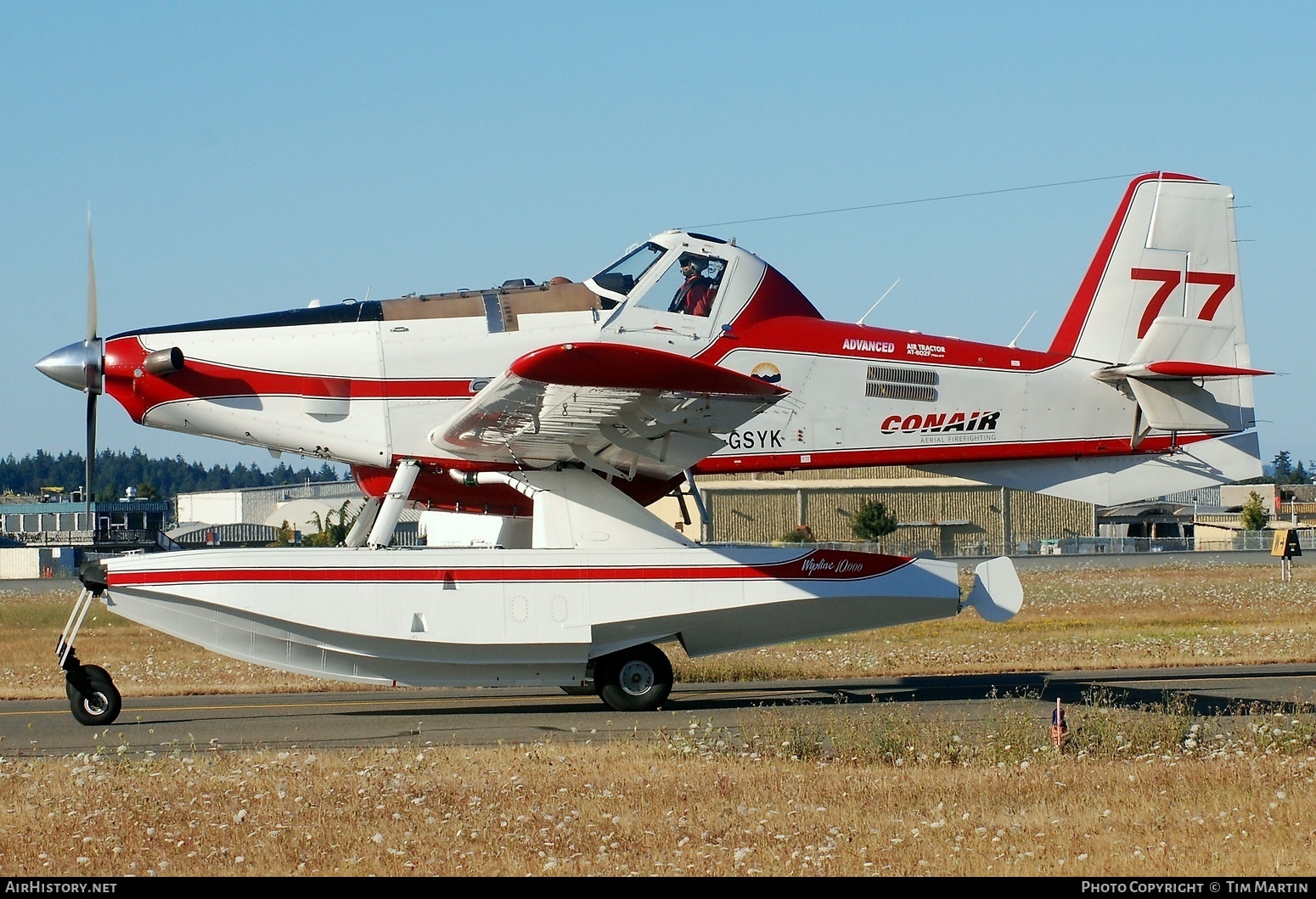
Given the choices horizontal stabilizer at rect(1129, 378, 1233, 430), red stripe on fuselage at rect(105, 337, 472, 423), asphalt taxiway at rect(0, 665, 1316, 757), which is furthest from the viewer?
horizontal stabilizer at rect(1129, 378, 1233, 430)

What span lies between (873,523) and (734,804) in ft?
161

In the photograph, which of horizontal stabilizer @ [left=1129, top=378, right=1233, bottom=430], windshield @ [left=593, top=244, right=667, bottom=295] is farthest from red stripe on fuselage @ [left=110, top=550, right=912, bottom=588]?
horizontal stabilizer @ [left=1129, top=378, right=1233, bottom=430]

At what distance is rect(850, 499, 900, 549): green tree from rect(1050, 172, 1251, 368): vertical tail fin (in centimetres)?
4135

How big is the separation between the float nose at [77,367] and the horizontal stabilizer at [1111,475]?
27.2 feet

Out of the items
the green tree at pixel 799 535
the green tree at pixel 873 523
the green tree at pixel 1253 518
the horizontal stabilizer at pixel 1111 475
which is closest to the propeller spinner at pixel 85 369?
the horizontal stabilizer at pixel 1111 475

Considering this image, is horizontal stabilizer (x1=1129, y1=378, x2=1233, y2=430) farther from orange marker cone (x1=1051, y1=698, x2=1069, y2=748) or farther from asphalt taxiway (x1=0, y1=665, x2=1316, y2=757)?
orange marker cone (x1=1051, y1=698, x2=1069, y2=748)

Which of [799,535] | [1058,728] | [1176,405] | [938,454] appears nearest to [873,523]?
[799,535]

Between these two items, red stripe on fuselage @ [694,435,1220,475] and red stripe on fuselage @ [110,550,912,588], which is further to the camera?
red stripe on fuselage @ [694,435,1220,475]

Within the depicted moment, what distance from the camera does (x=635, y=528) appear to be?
1230 cm

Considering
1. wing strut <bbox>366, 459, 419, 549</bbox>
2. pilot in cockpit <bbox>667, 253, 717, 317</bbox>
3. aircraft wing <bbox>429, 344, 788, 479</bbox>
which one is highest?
pilot in cockpit <bbox>667, 253, 717, 317</bbox>

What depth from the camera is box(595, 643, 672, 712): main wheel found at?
12.0 metres
